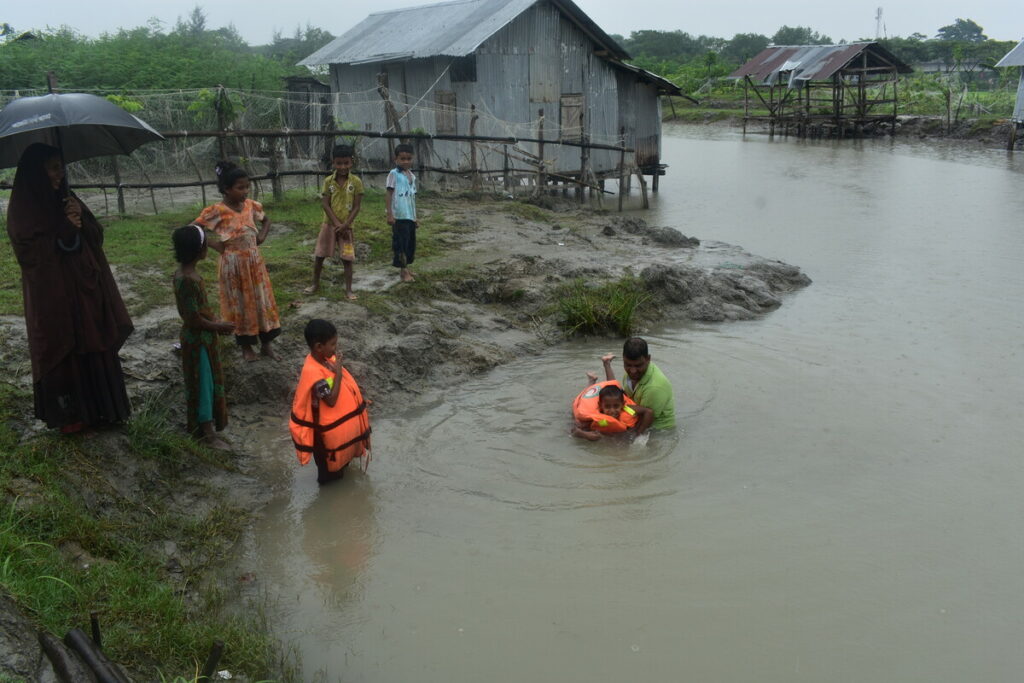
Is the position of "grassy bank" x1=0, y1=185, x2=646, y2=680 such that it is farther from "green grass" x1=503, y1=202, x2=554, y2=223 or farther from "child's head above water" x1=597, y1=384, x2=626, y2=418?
"green grass" x1=503, y1=202, x2=554, y2=223

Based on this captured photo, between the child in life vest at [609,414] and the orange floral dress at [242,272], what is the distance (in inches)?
88.2

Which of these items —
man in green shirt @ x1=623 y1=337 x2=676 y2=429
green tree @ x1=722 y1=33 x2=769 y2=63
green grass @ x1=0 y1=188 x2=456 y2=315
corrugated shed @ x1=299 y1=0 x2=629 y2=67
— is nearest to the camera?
man in green shirt @ x1=623 y1=337 x2=676 y2=429

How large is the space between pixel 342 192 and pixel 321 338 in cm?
282

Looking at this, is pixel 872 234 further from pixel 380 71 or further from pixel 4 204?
pixel 4 204

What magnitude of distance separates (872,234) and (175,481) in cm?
1200

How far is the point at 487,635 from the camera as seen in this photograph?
3926 millimetres

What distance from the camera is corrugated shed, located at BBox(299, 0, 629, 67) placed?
15.7 m

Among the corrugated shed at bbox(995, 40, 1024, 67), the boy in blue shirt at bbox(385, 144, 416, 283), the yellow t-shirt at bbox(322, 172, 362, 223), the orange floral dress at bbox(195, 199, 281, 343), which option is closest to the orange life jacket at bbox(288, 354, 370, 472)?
the orange floral dress at bbox(195, 199, 281, 343)

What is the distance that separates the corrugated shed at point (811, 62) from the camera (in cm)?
3253

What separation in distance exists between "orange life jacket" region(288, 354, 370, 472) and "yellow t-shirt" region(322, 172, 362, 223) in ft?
8.97

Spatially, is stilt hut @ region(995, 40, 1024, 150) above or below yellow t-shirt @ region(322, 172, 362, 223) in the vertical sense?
above

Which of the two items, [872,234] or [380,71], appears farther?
[380,71]

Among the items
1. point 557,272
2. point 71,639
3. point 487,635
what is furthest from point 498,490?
point 557,272

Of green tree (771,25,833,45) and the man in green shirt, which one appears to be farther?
green tree (771,25,833,45)
